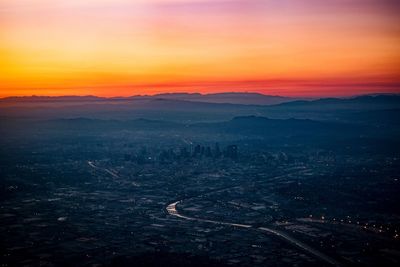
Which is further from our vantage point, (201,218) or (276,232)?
(201,218)

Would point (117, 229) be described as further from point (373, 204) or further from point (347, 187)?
point (347, 187)

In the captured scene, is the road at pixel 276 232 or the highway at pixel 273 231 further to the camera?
the highway at pixel 273 231

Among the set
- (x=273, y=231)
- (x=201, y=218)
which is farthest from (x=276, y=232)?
(x=201, y=218)

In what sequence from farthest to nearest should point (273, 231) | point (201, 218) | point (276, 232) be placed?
point (201, 218)
point (273, 231)
point (276, 232)

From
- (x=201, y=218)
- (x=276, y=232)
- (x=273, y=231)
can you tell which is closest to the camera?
(x=276, y=232)

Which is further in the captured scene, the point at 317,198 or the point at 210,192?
the point at 210,192

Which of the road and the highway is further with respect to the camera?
the highway

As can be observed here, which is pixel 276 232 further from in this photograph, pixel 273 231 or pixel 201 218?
pixel 201 218

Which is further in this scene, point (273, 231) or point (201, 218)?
point (201, 218)

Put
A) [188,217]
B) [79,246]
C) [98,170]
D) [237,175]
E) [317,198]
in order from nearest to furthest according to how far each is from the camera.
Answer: [79,246]
[188,217]
[317,198]
[237,175]
[98,170]

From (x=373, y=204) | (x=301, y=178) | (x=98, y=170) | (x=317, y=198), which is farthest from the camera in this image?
(x=98, y=170)

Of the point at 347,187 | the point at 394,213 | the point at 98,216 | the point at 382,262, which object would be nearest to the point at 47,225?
the point at 98,216
